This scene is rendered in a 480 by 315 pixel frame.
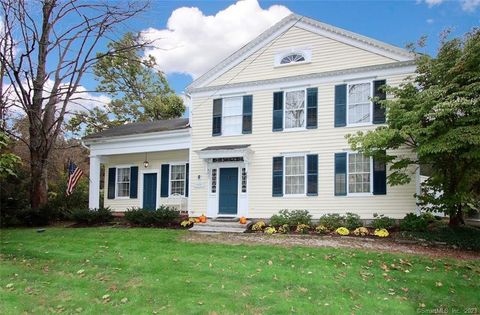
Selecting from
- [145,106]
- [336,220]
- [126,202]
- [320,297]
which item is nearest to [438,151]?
[336,220]

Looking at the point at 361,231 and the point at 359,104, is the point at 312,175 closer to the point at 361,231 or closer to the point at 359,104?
the point at 361,231

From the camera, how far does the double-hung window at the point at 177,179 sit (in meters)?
18.9

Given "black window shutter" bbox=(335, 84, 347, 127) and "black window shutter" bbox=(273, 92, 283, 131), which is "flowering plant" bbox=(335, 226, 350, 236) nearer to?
"black window shutter" bbox=(335, 84, 347, 127)

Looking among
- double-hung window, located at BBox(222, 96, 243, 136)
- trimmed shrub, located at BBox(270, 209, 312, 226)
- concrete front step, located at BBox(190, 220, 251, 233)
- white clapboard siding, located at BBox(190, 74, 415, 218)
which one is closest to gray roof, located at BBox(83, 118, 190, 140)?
white clapboard siding, located at BBox(190, 74, 415, 218)

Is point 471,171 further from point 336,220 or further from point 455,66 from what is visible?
point 336,220

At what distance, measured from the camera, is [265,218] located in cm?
1591

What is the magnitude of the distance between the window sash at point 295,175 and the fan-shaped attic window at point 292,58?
3753 mm

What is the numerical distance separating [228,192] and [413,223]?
699cm

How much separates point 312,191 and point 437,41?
642 cm

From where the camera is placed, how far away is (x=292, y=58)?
16.3m

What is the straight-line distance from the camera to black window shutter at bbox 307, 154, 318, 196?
1537cm

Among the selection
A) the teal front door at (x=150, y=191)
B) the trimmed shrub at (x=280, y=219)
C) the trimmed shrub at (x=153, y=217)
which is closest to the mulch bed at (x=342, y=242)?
the trimmed shrub at (x=280, y=219)

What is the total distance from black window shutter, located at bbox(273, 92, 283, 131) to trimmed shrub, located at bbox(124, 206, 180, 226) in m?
5.27

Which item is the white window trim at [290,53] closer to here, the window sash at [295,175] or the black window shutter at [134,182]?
the window sash at [295,175]
